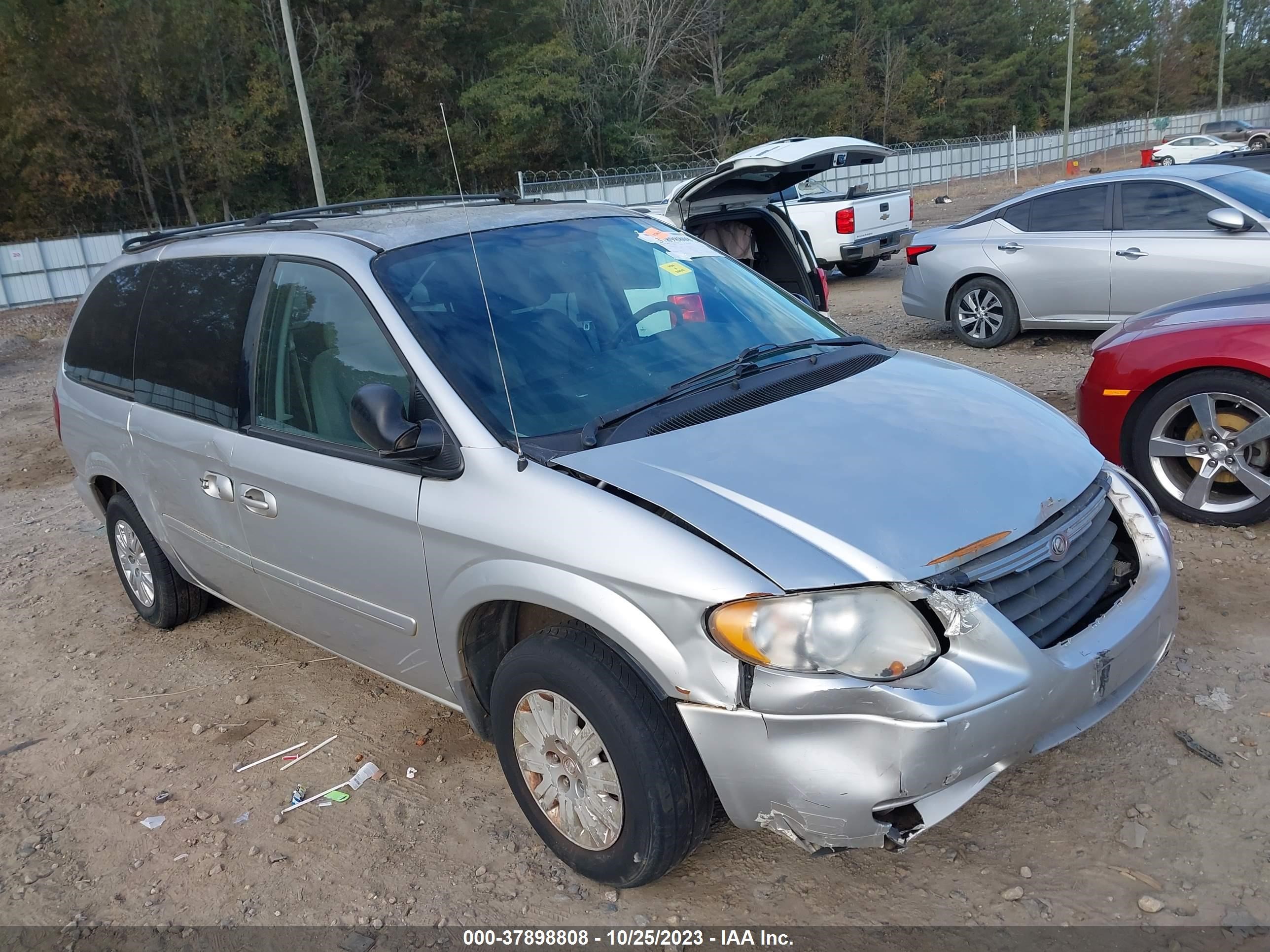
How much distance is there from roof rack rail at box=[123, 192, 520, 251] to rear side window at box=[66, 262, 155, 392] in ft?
0.64

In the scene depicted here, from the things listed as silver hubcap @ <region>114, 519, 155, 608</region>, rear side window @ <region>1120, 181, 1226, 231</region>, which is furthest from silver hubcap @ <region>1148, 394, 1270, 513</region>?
silver hubcap @ <region>114, 519, 155, 608</region>

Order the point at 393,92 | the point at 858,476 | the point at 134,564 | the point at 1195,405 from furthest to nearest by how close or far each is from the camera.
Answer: the point at 393,92
the point at 134,564
the point at 1195,405
the point at 858,476

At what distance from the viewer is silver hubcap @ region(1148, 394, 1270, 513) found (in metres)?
4.55

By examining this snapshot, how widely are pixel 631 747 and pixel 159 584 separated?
3292mm

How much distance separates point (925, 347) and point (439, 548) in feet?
26.5

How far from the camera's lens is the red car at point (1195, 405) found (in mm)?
4508

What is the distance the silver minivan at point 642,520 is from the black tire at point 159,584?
681mm

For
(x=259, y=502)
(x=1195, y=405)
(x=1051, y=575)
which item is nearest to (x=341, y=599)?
(x=259, y=502)

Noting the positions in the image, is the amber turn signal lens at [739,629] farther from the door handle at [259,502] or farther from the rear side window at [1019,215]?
the rear side window at [1019,215]

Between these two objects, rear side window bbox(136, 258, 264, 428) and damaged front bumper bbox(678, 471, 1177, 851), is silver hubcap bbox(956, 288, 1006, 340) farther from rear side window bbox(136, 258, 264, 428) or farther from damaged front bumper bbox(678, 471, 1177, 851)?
damaged front bumper bbox(678, 471, 1177, 851)

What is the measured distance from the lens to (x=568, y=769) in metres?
2.78

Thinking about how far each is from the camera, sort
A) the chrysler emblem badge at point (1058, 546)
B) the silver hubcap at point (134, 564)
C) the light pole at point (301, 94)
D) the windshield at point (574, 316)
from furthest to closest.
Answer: the light pole at point (301, 94) → the silver hubcap at point (134, 564) → the windshield at point (574, 316) → the chrysler emblem badge at point (1058, 546)

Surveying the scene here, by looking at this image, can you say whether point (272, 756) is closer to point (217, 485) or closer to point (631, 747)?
point (217, 485)

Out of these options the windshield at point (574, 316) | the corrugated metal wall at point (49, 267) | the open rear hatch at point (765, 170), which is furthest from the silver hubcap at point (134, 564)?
the corrugated metal wall at point (49, 267)
